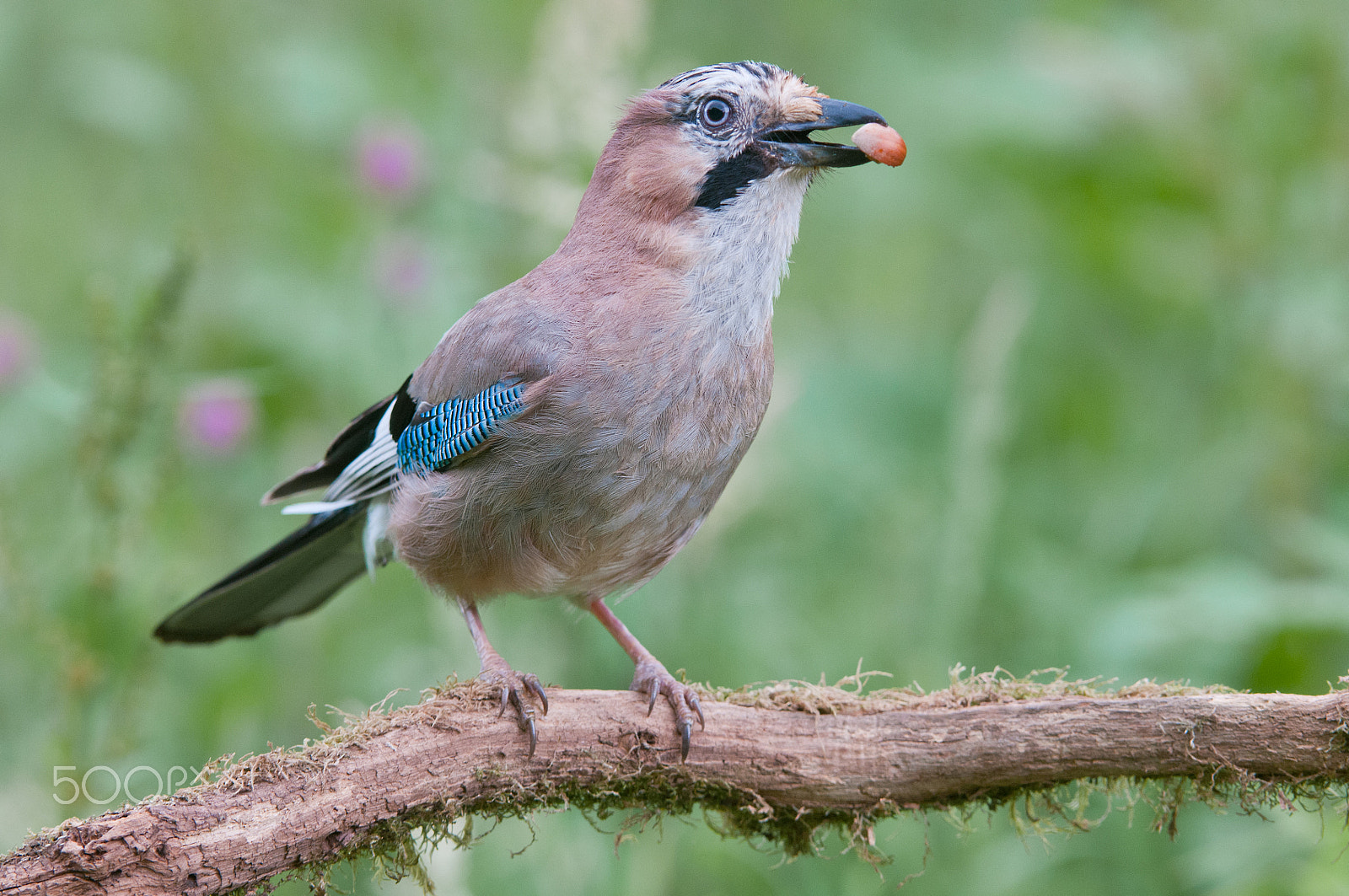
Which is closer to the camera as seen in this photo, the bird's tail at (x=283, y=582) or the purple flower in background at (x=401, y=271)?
the bird's tail at (x=283, y=582)

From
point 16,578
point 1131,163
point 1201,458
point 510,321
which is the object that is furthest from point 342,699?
point 1131,163

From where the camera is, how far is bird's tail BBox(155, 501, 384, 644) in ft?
13.0

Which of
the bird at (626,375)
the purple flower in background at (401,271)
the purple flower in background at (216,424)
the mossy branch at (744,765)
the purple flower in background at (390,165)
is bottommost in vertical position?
the mossy branch at (744,765)

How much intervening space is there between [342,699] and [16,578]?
5.51ft

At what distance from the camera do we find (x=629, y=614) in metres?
5.03

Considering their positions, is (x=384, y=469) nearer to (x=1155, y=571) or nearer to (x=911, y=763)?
(x=911, y=763)

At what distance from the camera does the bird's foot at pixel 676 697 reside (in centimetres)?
324

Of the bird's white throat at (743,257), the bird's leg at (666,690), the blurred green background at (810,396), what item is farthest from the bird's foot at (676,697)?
the bird's white throat at (743,257)

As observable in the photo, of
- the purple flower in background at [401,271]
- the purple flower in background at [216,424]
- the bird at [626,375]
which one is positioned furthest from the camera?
the purple flower in background at [401,271]

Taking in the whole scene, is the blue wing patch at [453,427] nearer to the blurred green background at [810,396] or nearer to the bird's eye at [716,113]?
the blurred green background at [810,396]

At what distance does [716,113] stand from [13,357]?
8.00 feet

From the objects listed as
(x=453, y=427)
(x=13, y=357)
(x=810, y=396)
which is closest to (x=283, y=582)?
(x=453, y=427)

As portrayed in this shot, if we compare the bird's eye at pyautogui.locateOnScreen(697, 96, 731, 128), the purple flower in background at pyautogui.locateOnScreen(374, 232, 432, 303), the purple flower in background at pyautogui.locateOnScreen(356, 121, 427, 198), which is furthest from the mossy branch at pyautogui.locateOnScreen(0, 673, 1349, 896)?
the purple flower in background at pyautogui.locateOnScreen(356, 121, 427, 198)

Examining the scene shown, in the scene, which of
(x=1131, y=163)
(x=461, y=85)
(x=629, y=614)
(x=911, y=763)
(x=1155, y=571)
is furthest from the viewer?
(x=461, y=85)
